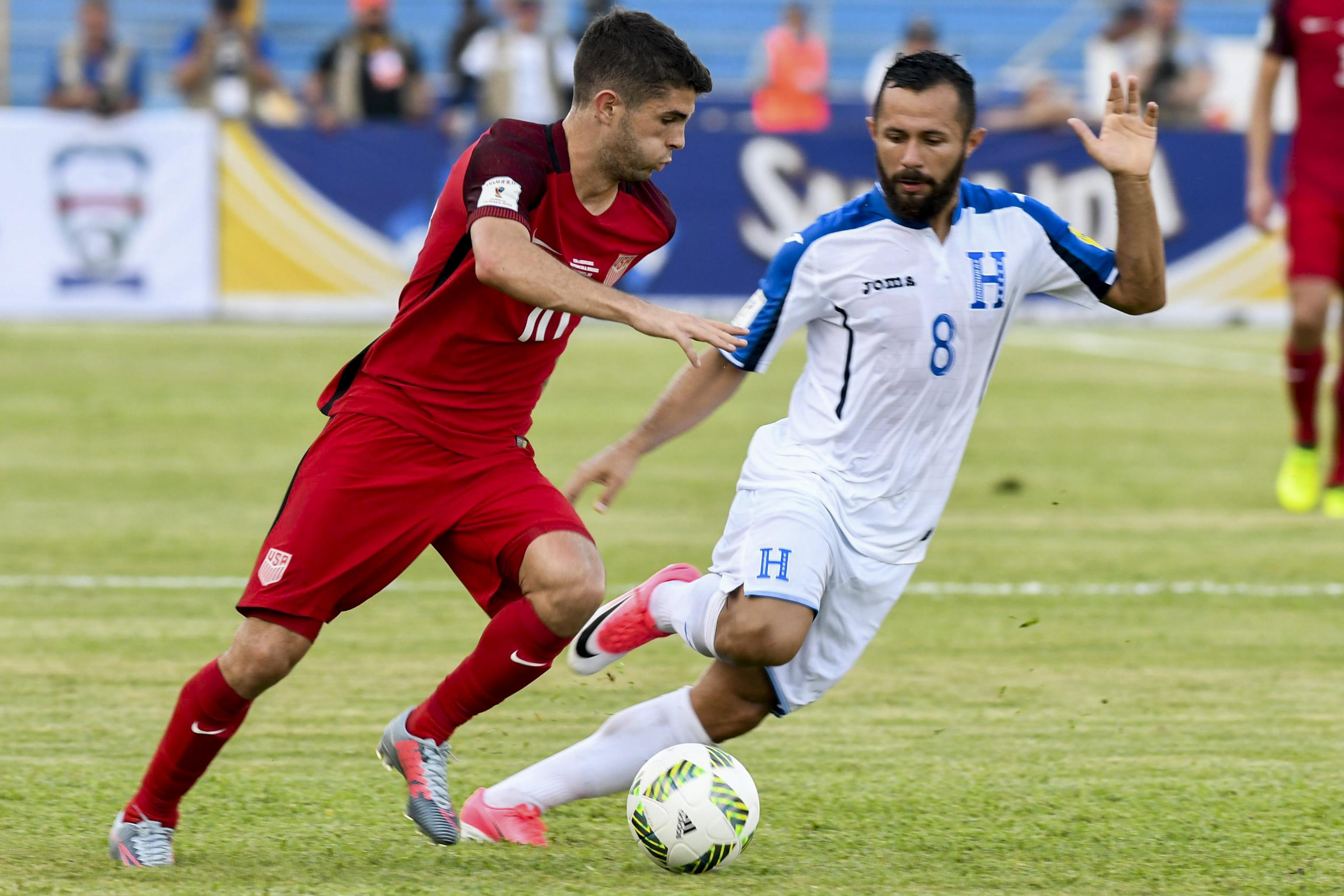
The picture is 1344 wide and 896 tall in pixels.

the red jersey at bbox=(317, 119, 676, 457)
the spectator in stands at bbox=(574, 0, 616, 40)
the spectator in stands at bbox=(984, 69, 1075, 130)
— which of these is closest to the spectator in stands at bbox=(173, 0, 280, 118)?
the spectator in stands at bbox=(574, 0, 616, 40)

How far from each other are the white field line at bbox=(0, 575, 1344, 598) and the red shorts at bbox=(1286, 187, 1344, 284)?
178 cm

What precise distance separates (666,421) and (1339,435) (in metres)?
5.97

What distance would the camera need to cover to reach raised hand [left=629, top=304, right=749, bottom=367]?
415 cm

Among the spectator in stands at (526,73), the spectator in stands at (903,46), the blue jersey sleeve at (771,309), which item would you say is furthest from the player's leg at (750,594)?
the spectator in stands at (526,73)

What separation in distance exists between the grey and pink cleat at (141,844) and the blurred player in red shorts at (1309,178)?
6.56 meters

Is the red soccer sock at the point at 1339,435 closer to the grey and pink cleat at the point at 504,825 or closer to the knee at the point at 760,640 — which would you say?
the knee at the point at 760,640

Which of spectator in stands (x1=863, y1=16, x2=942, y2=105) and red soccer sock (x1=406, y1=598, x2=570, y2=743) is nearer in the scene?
red soccer sock (x1=406, y1=598, x2=570, y2=743)

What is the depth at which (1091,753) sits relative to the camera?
5.63 metres

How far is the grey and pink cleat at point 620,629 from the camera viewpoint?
4957 mm

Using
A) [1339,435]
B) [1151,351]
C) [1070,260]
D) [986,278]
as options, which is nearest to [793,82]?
[1151,351]

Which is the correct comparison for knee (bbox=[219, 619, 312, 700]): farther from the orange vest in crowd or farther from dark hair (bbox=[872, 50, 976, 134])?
the orange vest in crowd

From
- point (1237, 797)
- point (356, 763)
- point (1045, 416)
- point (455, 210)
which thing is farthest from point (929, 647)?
point (1045, 416)

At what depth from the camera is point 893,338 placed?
4.72m

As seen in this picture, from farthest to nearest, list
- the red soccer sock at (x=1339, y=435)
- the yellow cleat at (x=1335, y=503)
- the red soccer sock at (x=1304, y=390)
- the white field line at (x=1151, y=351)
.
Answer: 1. the white field line at (x=1151, y=351)
2. the yellow cleat at (x=1335, y=503)
3. the red soccer sock at (x=1339, y=435)
4. the red soccer sock at (x=1304, y=390)
